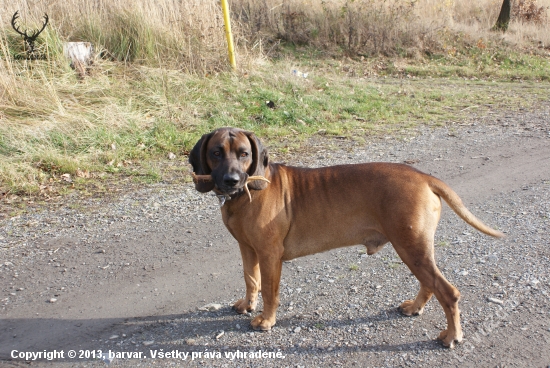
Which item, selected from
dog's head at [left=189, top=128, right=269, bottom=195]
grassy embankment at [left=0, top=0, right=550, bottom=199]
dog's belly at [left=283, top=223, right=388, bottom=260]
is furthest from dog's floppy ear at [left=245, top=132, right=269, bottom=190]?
grassy embankment at [left=0, top=0, right=550, bottom=199]

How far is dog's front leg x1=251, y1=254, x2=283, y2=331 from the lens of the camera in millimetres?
3793

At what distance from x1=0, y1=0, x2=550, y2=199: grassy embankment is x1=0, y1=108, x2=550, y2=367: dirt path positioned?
60.6 inches

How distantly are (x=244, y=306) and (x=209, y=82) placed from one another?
23.6 feet

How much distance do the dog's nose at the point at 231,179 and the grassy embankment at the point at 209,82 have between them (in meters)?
3.87

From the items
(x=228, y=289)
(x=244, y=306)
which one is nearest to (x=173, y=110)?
(x=228, y=289)

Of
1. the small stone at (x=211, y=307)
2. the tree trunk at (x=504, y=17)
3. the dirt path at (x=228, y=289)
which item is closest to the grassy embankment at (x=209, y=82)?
the dirt path at (x=228, y=289)

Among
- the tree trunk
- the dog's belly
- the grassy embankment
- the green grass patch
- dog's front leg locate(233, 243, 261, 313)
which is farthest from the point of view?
the tree trunk

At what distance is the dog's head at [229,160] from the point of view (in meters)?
3.57

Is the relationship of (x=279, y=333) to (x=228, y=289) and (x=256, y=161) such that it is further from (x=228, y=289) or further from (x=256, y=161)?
(x=256, y=161)

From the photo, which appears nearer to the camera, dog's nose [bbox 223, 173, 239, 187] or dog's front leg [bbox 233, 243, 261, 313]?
dog's nose [bbox 223, 173, 239, 187]

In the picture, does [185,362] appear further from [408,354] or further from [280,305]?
[408,354]

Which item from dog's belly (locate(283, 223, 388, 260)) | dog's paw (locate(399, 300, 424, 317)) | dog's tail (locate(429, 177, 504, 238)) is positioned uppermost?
dog's tail (locate(429, 177, 504, 238))

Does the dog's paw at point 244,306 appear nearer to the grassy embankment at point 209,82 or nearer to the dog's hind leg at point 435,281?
the dog's hind leg at point 435,281

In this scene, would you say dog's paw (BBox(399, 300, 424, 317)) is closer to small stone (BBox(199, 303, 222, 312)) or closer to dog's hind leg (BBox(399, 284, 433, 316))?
dog's hind leg (BBox(399, 284, 433, 316))
